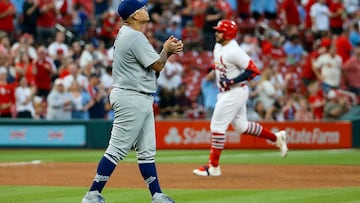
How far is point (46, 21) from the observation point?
2408 cm

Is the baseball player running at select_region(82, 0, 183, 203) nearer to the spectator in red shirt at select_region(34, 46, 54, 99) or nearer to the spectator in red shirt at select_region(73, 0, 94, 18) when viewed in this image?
the spectator in red shirt at select_region(34, 46, 54, 99)

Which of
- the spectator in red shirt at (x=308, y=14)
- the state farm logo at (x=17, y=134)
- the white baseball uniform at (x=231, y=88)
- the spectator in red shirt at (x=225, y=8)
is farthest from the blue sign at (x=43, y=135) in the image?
the spectator in red shirt at (x=308, y=14)

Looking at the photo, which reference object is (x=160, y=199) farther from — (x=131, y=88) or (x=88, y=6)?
(x=88, y=6)

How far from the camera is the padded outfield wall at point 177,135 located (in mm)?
20438

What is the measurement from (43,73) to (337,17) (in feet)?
32.2

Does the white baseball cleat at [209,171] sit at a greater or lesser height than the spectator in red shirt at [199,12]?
lesser

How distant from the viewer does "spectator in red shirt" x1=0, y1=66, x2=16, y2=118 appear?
20125 mm

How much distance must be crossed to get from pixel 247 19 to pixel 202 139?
8.43m

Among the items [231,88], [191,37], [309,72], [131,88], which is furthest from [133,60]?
[191,37]

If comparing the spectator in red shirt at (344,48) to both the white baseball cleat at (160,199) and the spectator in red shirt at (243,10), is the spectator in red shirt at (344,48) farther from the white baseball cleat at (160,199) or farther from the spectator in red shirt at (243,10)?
the white baseball cleat at (160,199)

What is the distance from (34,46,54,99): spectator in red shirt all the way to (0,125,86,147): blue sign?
→ 151 centimetres

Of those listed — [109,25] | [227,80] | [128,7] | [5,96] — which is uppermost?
[128,7]

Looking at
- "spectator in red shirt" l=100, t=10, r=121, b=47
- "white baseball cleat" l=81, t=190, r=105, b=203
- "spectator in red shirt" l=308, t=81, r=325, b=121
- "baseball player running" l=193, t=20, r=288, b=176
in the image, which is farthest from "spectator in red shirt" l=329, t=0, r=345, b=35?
"white baseball cleat" l=81, t=190, r=105, b=203

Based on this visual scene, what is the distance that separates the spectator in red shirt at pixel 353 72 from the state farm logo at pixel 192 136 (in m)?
4.55
